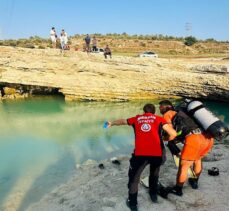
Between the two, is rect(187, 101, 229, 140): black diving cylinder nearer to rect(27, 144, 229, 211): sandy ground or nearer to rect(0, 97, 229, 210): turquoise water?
rect(0, 97, 229, 210): turquoise water

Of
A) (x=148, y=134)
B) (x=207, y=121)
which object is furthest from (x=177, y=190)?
(x=148, y=134)

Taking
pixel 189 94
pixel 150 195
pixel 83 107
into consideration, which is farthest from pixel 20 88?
pixel 150 195

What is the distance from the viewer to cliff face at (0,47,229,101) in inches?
856

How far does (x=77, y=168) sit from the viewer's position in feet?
33.9

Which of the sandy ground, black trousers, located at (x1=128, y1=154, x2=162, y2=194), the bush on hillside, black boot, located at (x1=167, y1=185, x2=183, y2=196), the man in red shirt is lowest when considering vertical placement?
the sandy ground

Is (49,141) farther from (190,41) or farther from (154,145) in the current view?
(190,41)

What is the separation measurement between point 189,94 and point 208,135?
53.3 feet

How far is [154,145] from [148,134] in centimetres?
23

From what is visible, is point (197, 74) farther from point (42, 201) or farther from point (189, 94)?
point (42, 201)

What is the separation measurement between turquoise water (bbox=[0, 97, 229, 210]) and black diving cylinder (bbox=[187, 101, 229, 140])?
88cm

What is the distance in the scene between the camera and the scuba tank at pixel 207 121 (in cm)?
639

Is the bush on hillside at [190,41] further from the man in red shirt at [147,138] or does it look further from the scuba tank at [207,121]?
the man in red shirt at [147,138]

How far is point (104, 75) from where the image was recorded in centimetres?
2258

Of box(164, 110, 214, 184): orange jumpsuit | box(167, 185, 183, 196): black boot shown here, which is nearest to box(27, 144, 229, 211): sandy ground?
box(167, 185, 183, 196): black boot
